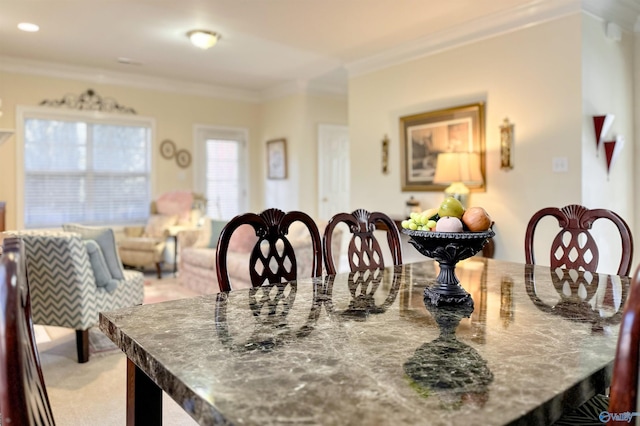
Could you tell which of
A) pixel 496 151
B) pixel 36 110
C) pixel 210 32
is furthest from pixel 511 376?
pixel 36 110

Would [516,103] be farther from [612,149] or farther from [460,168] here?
[612,149]

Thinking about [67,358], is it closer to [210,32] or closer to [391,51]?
[210,32]

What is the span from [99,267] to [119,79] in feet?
13.4

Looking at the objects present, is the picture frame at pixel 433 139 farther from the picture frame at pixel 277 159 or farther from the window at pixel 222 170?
the window at pixel 222 170

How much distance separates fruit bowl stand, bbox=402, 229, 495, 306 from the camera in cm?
131

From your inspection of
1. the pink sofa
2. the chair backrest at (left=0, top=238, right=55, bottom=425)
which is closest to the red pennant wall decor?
the pink sofa

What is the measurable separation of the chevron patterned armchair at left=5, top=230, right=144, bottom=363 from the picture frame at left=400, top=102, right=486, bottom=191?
3188 millimetres

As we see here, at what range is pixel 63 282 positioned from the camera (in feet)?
9.46

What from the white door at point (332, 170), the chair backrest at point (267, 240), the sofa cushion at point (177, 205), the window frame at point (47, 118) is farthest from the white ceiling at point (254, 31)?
the chair backrest at point (267, 240)

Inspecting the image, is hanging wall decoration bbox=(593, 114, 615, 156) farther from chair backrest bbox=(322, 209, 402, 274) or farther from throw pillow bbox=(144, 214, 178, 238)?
throw pillow bbox=(144, 214, 178, 238)

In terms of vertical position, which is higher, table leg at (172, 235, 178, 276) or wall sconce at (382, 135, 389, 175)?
wall sconce at (382, 135, 389, 175)

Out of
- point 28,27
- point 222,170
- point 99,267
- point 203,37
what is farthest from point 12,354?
point 222,170

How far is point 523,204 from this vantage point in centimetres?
399

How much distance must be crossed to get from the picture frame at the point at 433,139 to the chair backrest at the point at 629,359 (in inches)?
148
